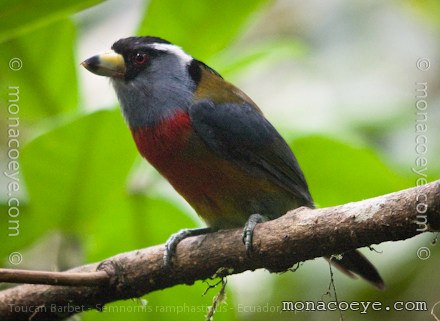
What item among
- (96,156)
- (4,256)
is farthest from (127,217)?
(4,256)

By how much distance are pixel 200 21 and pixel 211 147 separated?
500 mm

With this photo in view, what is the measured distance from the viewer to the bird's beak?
2.95 m

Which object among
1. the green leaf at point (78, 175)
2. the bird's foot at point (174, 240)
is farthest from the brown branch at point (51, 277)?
the green leaf at point (78, 175)

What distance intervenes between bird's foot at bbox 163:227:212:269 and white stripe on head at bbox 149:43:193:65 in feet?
2.42

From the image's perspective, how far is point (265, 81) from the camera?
15.8ft

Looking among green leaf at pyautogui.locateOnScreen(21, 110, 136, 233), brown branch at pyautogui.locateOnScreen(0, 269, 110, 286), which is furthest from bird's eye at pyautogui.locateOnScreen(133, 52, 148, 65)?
brown branch at pyautogui.locateOnScreen(0, 269, 110, 286)

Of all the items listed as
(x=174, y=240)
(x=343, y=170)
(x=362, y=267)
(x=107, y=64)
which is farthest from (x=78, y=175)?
(x=362, y=267)

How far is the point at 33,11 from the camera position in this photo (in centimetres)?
235

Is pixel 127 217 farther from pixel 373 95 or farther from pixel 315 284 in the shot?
pixel 373 95

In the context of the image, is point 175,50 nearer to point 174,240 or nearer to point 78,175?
point 78,175

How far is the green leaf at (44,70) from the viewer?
2.80 metres

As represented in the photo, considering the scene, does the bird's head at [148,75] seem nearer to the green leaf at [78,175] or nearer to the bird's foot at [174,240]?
the green leaf at [78,175]

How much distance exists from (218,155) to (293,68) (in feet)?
6.83

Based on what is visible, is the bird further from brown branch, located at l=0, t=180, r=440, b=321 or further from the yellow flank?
brown branch, located at l=0, t=180, r=440, b=321
